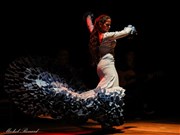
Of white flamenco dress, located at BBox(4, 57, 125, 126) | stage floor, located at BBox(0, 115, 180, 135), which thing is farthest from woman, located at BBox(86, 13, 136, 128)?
stage floor, located at BBox(0, 115, 180, 135)

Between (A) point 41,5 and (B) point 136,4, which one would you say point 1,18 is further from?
(B) point 136,4

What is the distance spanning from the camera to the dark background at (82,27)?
25.8 ft

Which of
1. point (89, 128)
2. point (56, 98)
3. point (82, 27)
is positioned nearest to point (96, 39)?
point (56, 98)

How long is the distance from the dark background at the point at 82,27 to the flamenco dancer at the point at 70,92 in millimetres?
2576

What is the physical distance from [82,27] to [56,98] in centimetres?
340

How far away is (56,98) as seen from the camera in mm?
5020

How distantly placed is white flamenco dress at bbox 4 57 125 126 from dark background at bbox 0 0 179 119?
8.55ft

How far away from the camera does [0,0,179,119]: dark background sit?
7854 millimetres

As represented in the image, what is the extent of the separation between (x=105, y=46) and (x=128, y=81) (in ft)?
7.30

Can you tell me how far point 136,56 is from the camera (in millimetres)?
8102

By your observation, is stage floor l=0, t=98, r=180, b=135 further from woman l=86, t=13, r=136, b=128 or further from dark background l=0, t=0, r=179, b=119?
dark background l=0, t=0, r=179, b=119

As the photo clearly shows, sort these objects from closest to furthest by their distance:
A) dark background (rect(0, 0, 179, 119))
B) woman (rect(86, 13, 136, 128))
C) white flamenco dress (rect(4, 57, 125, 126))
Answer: white flamenco dress (rect(4, 57, 125, 126)) < woman (rect(86, 13, 136, 128)) < dark background (rect(0, 0, 179, 119))

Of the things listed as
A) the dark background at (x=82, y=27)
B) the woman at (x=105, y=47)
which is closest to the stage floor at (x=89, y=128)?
the woman at (x=105, y=47)

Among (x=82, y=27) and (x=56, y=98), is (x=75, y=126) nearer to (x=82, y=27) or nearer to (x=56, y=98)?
(x=56, y=98)
